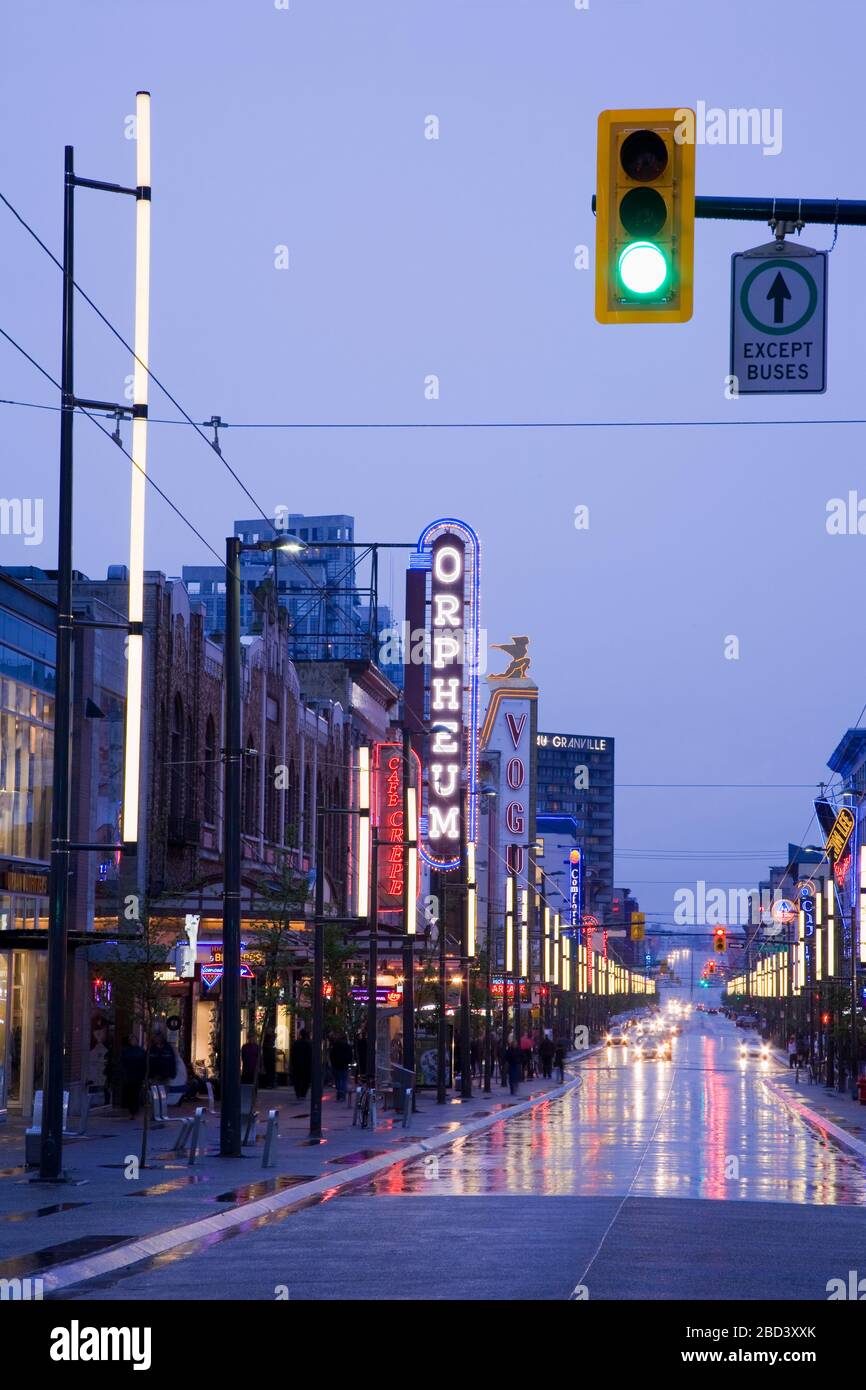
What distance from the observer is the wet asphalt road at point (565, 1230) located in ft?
56.9

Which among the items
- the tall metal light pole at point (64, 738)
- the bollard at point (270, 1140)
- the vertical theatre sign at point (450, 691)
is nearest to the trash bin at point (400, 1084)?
the bollard at point (270, 1140)

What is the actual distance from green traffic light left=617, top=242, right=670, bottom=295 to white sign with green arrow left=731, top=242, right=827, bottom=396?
999mm

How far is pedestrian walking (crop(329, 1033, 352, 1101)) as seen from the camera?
174 feet

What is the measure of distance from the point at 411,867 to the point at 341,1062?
564 centimetres

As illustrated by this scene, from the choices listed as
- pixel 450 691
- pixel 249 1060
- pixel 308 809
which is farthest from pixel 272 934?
pixel 450 691

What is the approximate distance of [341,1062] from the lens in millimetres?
53094

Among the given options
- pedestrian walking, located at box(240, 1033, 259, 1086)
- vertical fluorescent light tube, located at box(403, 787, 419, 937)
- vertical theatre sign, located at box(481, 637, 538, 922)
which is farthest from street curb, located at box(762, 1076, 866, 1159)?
vertical theatre sign, located at box(481, 637, 538, 922)

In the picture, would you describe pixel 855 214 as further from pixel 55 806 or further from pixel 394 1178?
pixel 394 1178

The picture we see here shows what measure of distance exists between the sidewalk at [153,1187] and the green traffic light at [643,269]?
34.2ft

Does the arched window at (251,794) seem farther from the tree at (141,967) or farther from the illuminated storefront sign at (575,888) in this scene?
the illuminated storefront sign at (575,888)

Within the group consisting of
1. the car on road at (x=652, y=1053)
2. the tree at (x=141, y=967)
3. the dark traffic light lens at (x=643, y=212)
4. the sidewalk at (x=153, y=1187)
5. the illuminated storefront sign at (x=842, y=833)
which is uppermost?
the dark traffic light lens at (x=643, y=212)
